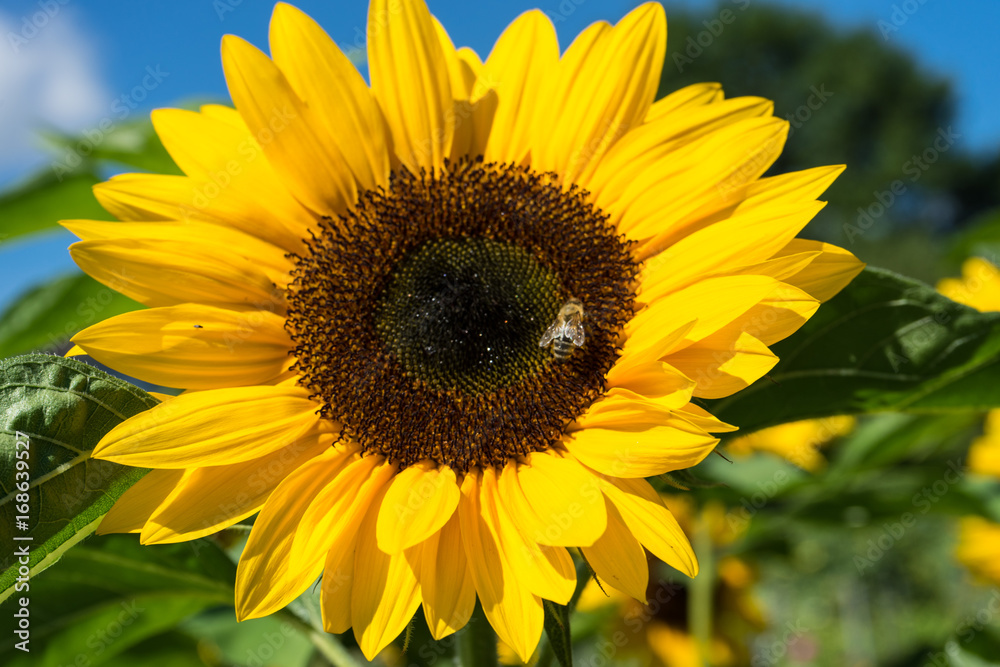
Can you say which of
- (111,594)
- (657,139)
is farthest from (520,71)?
(111,594)

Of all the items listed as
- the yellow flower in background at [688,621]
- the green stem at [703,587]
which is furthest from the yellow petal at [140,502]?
the yellow flower in background at [688,621]

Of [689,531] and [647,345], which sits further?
[689,531]

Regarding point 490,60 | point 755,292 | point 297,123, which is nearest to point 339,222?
point 297,123

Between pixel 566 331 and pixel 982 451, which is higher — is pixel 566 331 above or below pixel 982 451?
above

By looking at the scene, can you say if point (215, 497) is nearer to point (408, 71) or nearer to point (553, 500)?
point (553, 500)

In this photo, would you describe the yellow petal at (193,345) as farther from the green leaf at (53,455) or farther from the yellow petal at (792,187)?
the yellow petal at (792,187)

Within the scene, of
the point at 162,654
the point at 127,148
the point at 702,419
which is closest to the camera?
the point at 702,419
